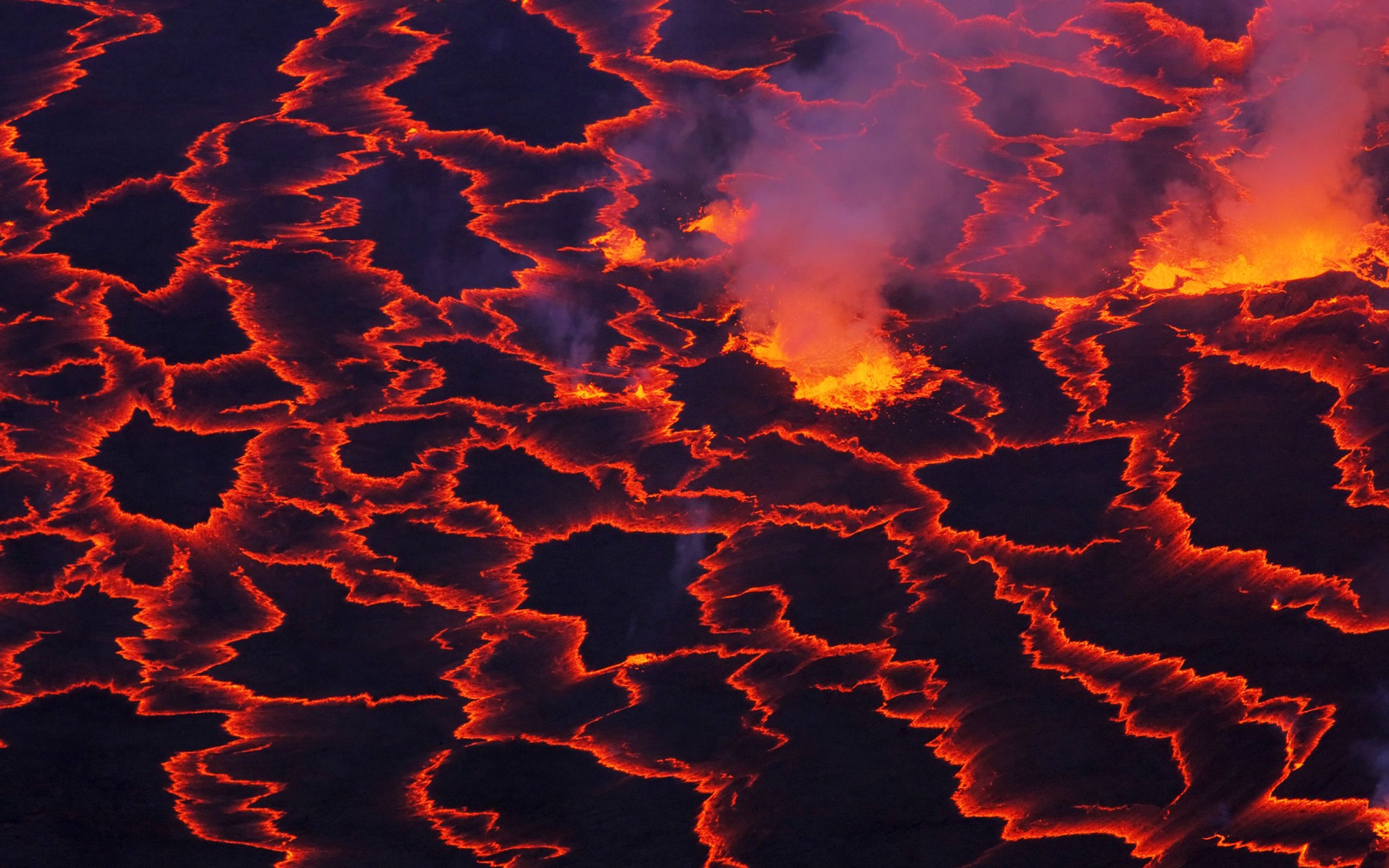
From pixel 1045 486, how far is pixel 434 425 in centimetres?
145

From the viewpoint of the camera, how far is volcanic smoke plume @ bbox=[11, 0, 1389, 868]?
214 centimetres

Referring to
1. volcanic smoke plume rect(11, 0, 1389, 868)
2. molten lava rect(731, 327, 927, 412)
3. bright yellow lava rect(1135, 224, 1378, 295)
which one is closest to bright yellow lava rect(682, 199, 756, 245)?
volcanic smoke plume rect(11, 0, 1389, 868)

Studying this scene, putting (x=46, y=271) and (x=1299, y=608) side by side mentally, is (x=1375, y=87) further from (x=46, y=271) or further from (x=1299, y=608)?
(x=46, y=271)

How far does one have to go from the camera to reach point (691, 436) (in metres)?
2.60

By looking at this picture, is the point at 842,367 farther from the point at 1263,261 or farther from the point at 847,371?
the point at 1263,261

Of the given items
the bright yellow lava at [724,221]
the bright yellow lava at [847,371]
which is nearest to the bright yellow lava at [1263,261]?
the bright yellow lava at [847,371]

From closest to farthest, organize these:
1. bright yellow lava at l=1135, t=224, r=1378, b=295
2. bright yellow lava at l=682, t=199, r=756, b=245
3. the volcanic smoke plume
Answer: the volcanic smoke plume, bright yellow lava at l=1135, t=224, r=1378, b=295, bright yellow lava at l=682, t=199, r=756, b=245

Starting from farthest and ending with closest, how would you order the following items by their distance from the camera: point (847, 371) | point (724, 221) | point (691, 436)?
point (724, 221) < point (847, 371) < point (691, 436)

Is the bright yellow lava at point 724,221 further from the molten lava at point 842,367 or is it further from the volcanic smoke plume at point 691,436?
the molten lava at point 842,367

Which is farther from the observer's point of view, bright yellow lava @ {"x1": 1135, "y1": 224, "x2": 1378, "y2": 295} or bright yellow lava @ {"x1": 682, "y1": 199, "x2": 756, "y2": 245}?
bright yellow lava @ {"x1": 682, "y1": 199, "x2": 756, "y2": 245}

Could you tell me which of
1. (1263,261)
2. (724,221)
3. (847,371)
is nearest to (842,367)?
(847,371)

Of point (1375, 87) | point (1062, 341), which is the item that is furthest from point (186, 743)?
point (1375, 87)

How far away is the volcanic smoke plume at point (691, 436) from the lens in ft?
7.02

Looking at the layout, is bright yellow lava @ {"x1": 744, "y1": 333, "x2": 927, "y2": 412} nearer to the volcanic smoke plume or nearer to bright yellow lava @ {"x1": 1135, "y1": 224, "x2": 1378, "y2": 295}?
the volcanic smoke plume
